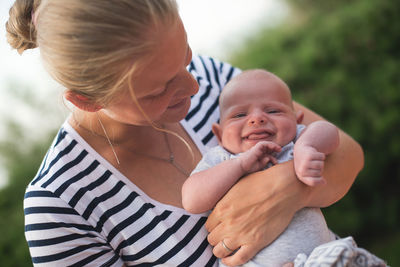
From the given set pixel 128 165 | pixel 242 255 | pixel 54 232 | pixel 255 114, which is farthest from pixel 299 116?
pixel 54 232

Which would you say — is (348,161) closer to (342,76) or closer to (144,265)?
(144,265)

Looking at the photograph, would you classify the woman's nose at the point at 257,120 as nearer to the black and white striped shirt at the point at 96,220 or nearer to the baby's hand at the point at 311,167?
the baby's hand at the point at 311,167

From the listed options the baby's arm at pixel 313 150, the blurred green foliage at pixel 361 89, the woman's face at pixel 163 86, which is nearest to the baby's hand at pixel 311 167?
the baby's arm at pixel 313 150

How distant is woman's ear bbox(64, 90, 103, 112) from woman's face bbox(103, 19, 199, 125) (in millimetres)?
57

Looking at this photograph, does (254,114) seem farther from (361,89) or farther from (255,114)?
(361,89)

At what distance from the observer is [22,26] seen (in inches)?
56.7

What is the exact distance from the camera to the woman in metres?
1.28

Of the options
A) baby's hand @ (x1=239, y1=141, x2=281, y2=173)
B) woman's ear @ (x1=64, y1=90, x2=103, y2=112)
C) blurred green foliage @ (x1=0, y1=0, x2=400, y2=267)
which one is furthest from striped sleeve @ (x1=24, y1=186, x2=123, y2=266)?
blurred green foliage @ (x1=0, y1=0, x2=400, y2=267)

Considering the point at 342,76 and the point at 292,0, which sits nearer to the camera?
the point at 342,76

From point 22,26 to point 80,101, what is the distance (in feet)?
1.10

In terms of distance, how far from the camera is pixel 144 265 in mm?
1588

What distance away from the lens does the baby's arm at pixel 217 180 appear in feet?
5.12

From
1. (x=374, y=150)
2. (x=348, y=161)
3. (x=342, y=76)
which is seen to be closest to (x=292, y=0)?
(x=342, y=76)

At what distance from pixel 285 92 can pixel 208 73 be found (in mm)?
425
